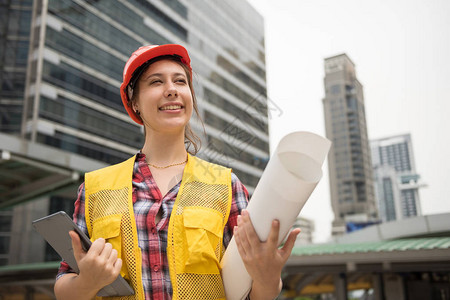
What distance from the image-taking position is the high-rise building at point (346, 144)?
317 ft

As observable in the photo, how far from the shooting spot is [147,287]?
4.22 ft

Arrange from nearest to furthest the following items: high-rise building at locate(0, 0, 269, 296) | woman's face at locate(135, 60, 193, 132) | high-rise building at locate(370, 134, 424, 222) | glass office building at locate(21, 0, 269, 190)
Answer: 1. woman's face at locate(135, 60, 193, 132)
2. high-rise building at locate(0, 0, 269, 296)
3. glass office building at locate(21, 0, 269, 190)
4. high-rise building at locate(370, 134, 424, 222)

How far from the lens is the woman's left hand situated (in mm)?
1106

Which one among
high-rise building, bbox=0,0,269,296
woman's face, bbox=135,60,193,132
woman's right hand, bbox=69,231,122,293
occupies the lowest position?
woman's right hand, bbox=69,231,122,293

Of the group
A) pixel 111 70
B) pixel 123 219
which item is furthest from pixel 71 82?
pixel 123 219

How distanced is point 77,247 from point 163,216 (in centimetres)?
33

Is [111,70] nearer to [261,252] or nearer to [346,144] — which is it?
[261,252]

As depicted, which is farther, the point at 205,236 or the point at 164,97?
the point at 164,97

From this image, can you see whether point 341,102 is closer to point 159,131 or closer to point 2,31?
point 2,31

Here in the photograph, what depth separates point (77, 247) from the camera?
1145mm

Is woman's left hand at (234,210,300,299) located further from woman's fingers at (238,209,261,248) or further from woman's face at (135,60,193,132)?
woman's face at (135,60,193,132)

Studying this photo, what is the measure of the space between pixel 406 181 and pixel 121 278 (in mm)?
116026

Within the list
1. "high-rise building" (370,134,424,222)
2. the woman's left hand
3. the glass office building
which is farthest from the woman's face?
"high-rise building" (370,134,424,222)

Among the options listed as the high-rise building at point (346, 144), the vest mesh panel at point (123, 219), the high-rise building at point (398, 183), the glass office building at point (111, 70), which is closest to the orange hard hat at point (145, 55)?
the vest mesh panel at point (123, 219)
